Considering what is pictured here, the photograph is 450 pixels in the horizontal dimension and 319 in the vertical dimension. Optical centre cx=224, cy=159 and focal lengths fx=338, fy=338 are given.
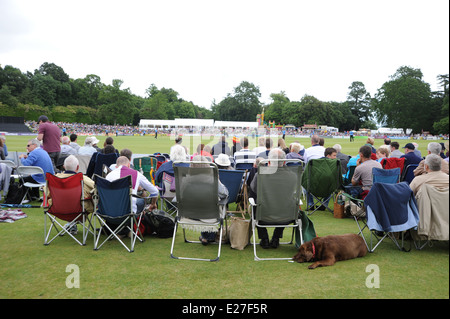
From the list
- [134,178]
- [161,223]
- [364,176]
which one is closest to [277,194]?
[161,223]

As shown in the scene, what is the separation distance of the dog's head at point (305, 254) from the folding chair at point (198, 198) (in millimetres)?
1025

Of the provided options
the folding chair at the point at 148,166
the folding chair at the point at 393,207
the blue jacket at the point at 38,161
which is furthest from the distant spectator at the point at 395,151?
the blue jacket at the point at 38,161

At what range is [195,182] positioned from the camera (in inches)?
180

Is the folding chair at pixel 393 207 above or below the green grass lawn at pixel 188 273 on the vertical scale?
above

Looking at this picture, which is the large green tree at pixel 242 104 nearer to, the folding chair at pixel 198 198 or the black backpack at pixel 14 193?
the black backpack at pixel 14 193

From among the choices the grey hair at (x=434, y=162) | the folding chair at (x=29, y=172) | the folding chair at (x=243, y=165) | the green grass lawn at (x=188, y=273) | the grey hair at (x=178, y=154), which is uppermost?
the grey hair at (x=434, y=162)

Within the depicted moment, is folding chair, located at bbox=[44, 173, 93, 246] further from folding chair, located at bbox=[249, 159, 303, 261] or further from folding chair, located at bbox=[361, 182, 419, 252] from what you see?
folding chair, located at bbox=[361, 182, 419, 252]

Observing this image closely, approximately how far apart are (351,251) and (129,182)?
3085 mm

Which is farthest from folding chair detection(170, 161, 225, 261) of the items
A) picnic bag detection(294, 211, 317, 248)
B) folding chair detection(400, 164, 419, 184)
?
folding chair detection(400, 164, 419, 184)

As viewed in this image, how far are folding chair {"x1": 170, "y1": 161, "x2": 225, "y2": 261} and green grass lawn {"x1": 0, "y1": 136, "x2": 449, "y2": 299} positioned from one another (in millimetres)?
457

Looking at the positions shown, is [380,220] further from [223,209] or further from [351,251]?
[223,209]

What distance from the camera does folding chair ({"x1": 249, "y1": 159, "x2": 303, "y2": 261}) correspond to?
4480 millimetres

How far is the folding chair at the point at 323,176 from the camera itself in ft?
23.3
